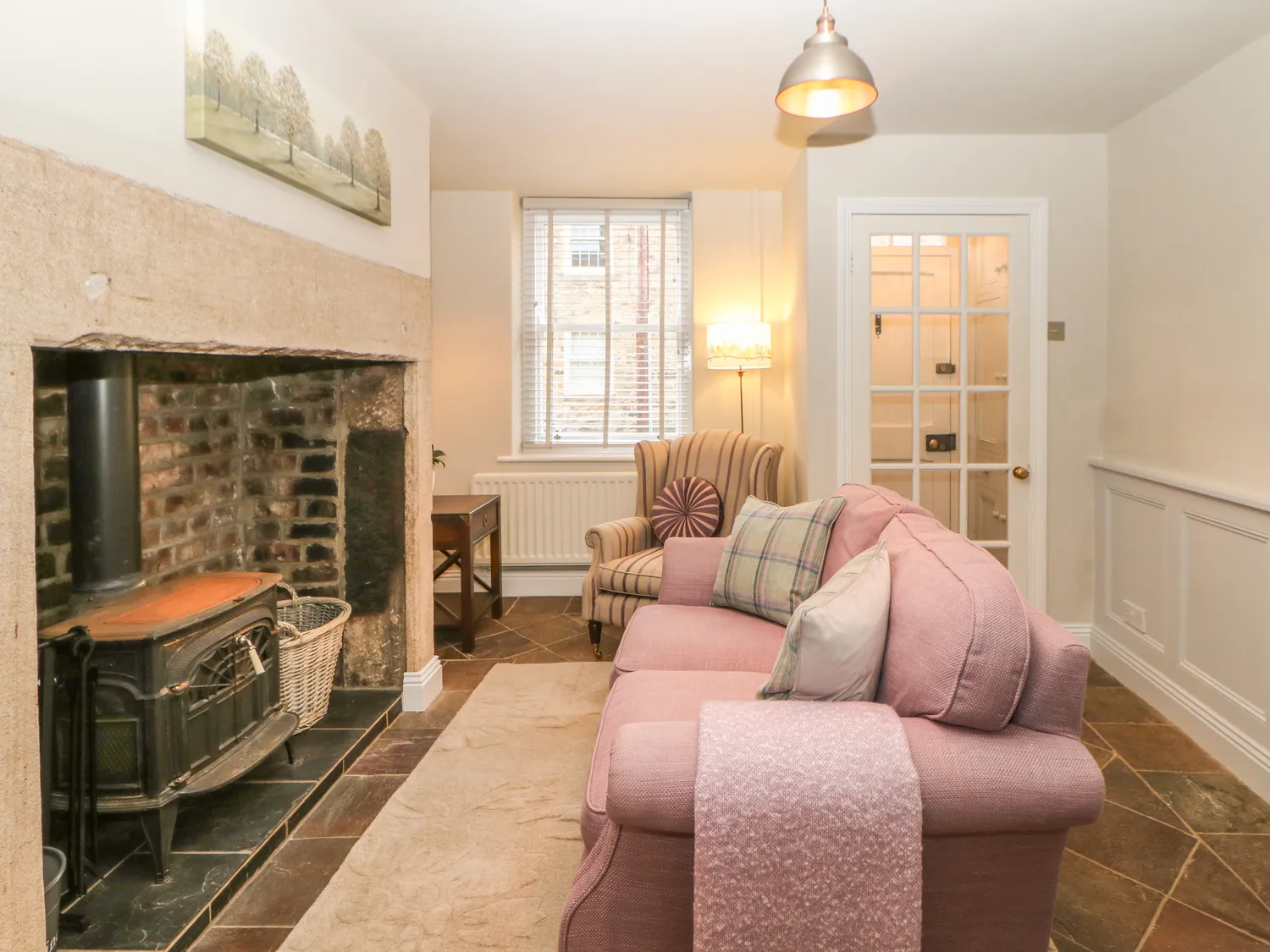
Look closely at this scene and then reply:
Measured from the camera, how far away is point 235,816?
2314 millimetres

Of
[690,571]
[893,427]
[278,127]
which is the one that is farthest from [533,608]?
[278,127]

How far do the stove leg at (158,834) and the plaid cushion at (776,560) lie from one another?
5.59 ft

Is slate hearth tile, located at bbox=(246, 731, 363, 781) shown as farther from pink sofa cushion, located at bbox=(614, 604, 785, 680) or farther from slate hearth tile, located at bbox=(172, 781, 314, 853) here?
pink sofa cushion, located at bbox=(614, 604, 785, 680)

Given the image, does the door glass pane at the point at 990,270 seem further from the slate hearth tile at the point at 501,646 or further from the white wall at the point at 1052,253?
the slate hearth tile at the point at 501,646

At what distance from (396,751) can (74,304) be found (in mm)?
1928

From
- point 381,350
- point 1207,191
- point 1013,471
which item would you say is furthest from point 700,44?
point 1013,471

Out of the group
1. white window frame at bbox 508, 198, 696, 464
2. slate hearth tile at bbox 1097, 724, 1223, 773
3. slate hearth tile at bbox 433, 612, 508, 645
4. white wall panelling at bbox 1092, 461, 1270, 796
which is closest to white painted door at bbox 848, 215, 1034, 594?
white wall panelling at bbox 1092, 461, 1270, 796

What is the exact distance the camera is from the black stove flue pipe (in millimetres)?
2119

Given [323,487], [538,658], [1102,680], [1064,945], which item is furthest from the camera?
[538,658]

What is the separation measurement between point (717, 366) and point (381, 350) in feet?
6.97

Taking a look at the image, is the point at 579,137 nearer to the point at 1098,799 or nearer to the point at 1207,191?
the point at 1207,191

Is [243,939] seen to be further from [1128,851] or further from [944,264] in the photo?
[944,264]

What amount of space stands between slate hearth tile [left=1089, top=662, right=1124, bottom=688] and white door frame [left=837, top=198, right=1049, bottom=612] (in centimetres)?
34

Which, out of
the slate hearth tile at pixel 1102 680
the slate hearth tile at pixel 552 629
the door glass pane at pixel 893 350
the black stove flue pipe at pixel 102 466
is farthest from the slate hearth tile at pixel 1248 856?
the black stove flue pipe at pixel 102 466
